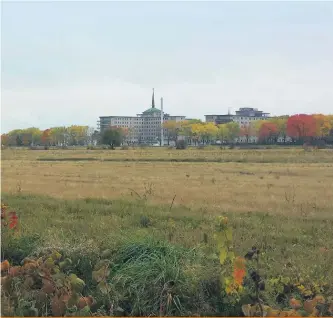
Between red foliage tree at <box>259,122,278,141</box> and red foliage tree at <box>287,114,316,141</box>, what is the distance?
23.7 feet

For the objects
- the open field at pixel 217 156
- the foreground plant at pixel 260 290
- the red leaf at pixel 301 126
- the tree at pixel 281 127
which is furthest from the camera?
the tree at pixel 281 127

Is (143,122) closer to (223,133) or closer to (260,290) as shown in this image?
(223,133)

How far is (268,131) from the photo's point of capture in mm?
115000

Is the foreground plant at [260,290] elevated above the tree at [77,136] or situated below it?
below

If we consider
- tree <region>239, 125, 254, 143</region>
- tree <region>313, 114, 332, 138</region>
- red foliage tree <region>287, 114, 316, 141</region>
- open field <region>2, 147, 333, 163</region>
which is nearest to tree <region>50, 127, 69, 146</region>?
tree <region>239, 125, 254, 143</region>

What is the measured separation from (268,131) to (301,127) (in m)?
12.7

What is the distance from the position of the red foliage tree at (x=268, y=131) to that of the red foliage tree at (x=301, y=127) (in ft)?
23.7

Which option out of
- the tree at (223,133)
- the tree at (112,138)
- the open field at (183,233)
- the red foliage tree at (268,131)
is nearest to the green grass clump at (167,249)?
the open field at (183,233)

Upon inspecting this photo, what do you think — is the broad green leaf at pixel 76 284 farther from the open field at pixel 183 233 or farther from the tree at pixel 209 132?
the tree at pixel 209 132

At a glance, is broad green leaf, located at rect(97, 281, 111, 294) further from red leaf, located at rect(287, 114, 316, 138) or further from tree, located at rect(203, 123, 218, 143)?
tree, located at rect(203, 123, 218, 143)

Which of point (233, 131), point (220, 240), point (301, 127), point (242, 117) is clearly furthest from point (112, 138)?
point (242, 117)

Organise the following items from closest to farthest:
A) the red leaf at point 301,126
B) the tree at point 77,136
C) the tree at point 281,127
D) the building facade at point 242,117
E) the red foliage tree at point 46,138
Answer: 1. the red leaf at point 301,126
2. the tree at point 281,127
3. the red foliage tree at point 46,138
4. the tree at point 77,136
5. the building facade at point 242,117

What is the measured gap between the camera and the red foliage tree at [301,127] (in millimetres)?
102444

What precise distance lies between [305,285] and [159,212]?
18.7ft
